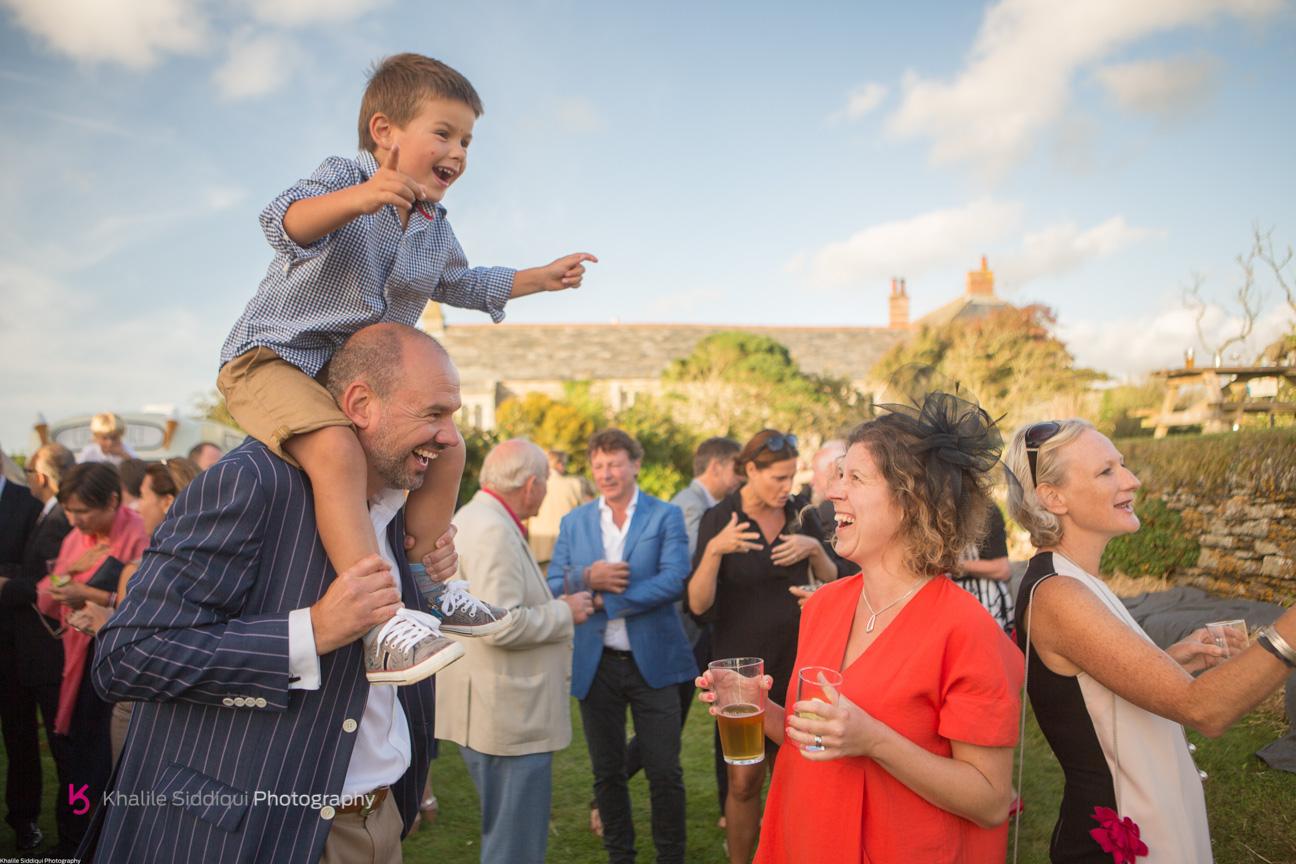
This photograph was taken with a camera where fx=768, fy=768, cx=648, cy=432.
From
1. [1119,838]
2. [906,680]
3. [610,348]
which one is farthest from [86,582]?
[610,348]

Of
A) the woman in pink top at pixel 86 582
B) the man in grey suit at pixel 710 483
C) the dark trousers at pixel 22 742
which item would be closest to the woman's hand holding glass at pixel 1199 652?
the man in grey suit at pixel 710 483

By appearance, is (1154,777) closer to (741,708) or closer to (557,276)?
(741,708)

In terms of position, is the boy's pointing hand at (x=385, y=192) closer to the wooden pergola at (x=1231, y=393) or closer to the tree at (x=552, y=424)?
the wooden pergola at (x=1231, y=393)

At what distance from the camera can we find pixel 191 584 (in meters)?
1.77

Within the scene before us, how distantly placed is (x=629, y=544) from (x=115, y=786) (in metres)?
3.34

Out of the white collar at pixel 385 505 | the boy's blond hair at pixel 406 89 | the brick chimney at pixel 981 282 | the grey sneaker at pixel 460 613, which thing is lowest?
the grey sneaker at pixel 460 613

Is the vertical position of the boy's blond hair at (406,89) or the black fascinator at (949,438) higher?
the boy's blond hair at (406,89)

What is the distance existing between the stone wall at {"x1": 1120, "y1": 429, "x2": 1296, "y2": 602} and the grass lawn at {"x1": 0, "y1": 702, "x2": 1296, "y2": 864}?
6.28 ft

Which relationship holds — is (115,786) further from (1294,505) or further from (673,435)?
(673,435)

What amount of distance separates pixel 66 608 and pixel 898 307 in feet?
153

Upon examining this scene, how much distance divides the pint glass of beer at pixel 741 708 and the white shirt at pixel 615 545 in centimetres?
250

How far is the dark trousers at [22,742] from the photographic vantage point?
502cm

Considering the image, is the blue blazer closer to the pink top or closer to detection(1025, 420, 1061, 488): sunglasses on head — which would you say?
detection(1025, 420, 1061, 488): sunglasses on head

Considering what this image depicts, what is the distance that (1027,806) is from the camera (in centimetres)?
540
